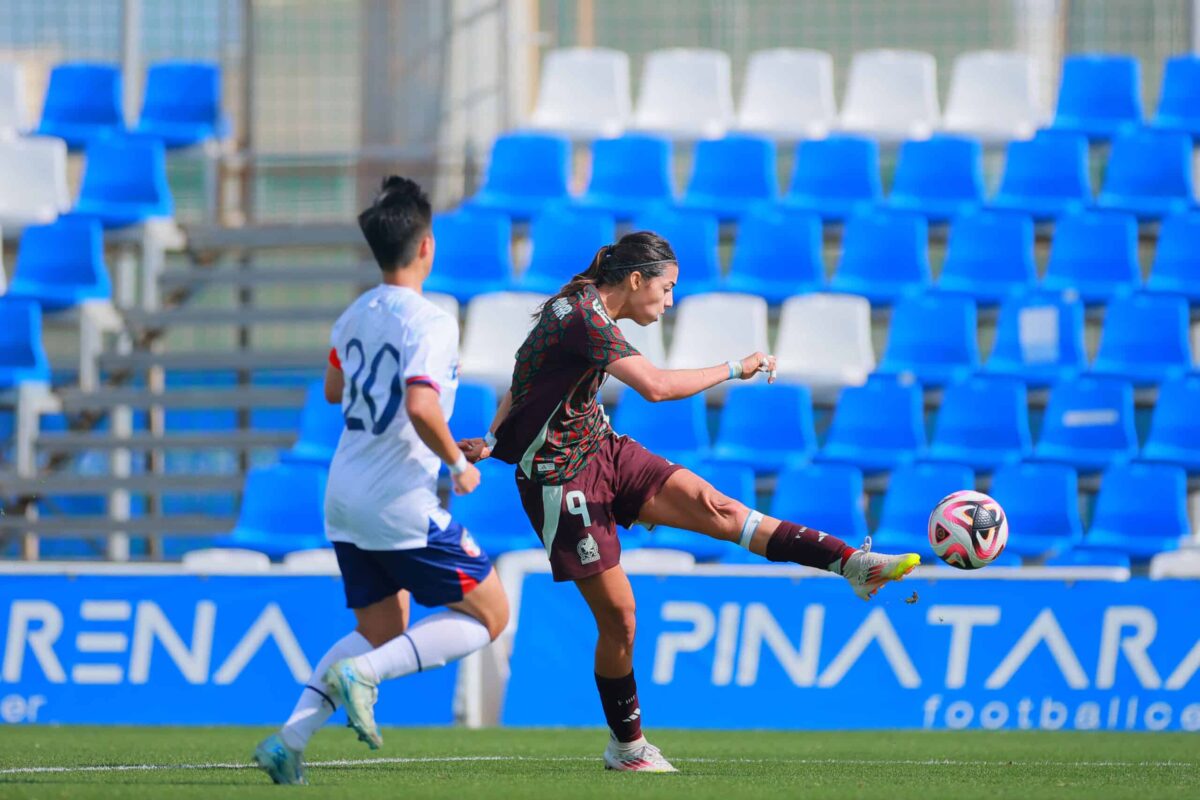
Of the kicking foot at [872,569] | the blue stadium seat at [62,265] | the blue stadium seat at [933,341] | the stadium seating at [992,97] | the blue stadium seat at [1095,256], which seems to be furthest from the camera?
the stadium seating at [992,97]

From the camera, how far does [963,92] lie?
14.3 meters

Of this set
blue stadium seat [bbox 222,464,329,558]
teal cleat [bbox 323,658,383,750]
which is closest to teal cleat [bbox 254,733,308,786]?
teal cleat [bbox 323,658,383,750]

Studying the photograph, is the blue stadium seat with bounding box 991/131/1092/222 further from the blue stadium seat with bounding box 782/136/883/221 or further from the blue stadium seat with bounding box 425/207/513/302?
the blue stadium seat with bounding box 425/207/513/302

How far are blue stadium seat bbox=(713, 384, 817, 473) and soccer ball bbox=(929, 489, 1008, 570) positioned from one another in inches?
207

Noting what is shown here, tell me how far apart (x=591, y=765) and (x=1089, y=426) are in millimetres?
6333

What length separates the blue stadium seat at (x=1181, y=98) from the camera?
1373 cm

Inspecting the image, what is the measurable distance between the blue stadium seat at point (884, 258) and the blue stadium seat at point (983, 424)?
1284mm

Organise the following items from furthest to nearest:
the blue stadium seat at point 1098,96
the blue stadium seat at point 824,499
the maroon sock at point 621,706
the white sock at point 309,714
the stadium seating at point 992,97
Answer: the stadium seating at point 992,97 < the blue stadium seat at point 1098,96 < the blue stadium seat at point 824,499 < the maroon sock at point 621,706 < the white sock at point 309,714

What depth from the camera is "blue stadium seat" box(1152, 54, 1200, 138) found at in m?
13.7

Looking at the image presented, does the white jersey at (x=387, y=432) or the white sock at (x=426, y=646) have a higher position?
the white jersey at (x=387, y=432)

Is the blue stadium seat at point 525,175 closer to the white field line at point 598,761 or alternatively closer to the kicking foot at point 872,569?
the white field line at point 598,761

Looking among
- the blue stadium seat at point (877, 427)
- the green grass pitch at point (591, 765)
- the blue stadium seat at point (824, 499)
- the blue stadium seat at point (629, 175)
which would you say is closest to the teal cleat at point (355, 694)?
A: the green grass pitch at point (591, 765)

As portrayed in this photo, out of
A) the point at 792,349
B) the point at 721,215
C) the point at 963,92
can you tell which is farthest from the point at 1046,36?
the point at 792,349

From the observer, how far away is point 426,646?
501cm
